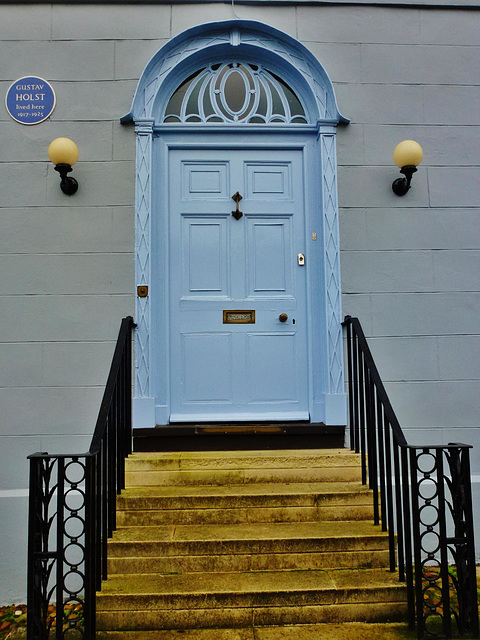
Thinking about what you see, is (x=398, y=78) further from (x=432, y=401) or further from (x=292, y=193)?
(x=432, y=401)

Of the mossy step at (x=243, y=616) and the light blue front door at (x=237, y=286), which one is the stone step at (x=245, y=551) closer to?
the mossy step at (x=243, y=616)

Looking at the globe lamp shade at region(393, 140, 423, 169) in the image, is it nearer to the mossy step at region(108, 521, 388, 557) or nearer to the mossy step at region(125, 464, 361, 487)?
the mossy step at region(125, 464, 361, 487)

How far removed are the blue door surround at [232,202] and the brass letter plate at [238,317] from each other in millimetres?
102

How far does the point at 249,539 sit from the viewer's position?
294cm

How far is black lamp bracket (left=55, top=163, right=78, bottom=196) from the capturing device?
12.3 feet

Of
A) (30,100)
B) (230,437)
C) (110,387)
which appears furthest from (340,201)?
(30,100)

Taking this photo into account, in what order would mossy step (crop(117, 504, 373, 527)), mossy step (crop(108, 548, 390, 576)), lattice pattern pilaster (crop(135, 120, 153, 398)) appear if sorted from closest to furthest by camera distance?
mossy step (crop(108, 548, 390, 576)), mossy step (crop(117, 504, 373, 527)), lattice pattern pilaster (crop(135, 120, 153, 398))

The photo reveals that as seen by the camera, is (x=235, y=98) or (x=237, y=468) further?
(x=235, y=98)

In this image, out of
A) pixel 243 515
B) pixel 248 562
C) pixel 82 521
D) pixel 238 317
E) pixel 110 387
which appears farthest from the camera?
pixel 238 317

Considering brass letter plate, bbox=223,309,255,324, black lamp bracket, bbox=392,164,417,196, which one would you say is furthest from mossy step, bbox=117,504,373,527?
black lamp bracket, bbox=392,164,417,196

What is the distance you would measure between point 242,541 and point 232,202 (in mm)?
2360

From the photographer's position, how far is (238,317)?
156 inches

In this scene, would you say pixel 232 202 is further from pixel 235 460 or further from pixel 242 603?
pixel 242 603

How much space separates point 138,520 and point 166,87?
10.1 ft
